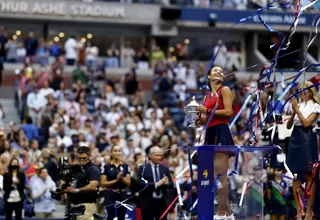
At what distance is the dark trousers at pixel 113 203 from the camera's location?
15117mm

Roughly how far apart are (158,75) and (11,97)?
5.30 metres

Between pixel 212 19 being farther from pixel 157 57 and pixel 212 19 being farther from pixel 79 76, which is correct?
pixel 79 76

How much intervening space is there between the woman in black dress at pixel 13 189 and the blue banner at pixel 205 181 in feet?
22.5

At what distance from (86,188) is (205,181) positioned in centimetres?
262

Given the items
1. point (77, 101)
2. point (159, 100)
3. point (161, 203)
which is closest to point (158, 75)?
point (159, 100)

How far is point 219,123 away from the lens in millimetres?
12102

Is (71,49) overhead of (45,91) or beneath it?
overhead

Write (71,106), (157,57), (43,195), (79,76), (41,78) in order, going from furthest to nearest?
(157,57) → (79,76) → (41,78) → (71,106) → (43,195)

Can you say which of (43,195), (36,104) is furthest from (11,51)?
(43,195)

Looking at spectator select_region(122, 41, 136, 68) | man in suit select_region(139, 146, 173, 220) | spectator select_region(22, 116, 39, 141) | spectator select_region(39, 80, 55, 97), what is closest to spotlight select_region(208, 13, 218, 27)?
spectator select_region(122, 41, 136, 68)

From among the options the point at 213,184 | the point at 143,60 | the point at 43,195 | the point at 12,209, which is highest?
the point at 143,60

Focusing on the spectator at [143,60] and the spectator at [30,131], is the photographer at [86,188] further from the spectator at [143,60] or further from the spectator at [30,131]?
the spectator at [143,60]

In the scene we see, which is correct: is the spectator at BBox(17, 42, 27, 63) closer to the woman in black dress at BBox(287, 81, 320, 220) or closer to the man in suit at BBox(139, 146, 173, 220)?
the man in suit at BBox(139, 146, 173, 220)

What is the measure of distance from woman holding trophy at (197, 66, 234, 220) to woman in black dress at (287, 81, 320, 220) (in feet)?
3.35
